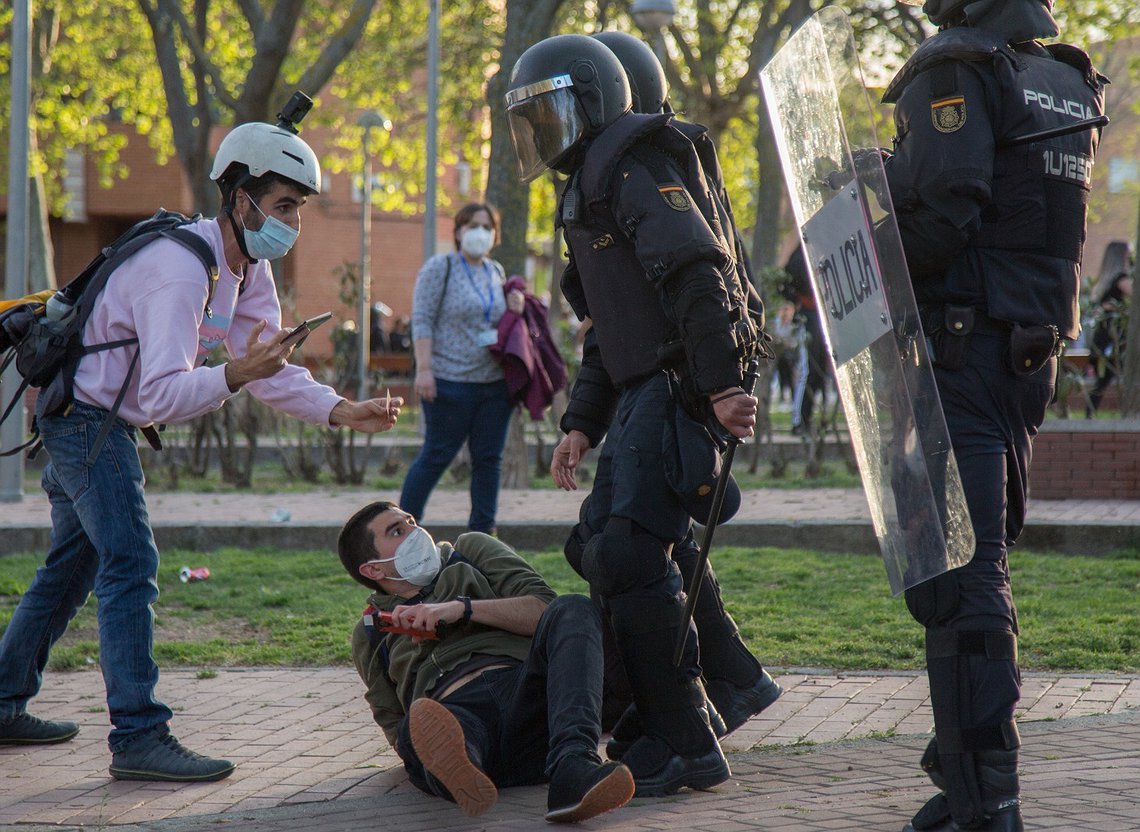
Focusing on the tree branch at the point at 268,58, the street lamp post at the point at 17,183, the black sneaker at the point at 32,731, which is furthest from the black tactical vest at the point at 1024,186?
the tree branch at the point at 268,58

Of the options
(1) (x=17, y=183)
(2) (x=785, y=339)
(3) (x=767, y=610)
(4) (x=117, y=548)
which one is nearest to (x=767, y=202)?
(2) (x=785, y=339)

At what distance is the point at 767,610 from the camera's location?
677cm

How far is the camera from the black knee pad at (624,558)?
158 inches

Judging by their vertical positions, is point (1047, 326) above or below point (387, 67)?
below

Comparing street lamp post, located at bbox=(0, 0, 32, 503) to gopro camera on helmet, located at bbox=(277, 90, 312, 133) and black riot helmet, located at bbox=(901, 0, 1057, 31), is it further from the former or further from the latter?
black riot helmet, located at bbox=(901, 0, 1057, 31)

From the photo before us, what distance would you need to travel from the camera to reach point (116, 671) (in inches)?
174

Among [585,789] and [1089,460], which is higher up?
[1089,460]

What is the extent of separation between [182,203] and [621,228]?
2996 centimetres

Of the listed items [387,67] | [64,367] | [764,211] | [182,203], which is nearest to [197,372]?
[64,367]

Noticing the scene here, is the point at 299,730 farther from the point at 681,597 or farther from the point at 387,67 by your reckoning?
the point at 387,67

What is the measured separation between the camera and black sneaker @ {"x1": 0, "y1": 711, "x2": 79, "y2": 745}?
4.79 metres

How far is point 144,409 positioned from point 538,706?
4.60ft

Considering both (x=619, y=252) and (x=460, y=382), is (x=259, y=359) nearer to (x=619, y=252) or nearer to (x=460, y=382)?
(x=619, y=252)

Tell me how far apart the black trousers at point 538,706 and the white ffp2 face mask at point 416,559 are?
423mm
